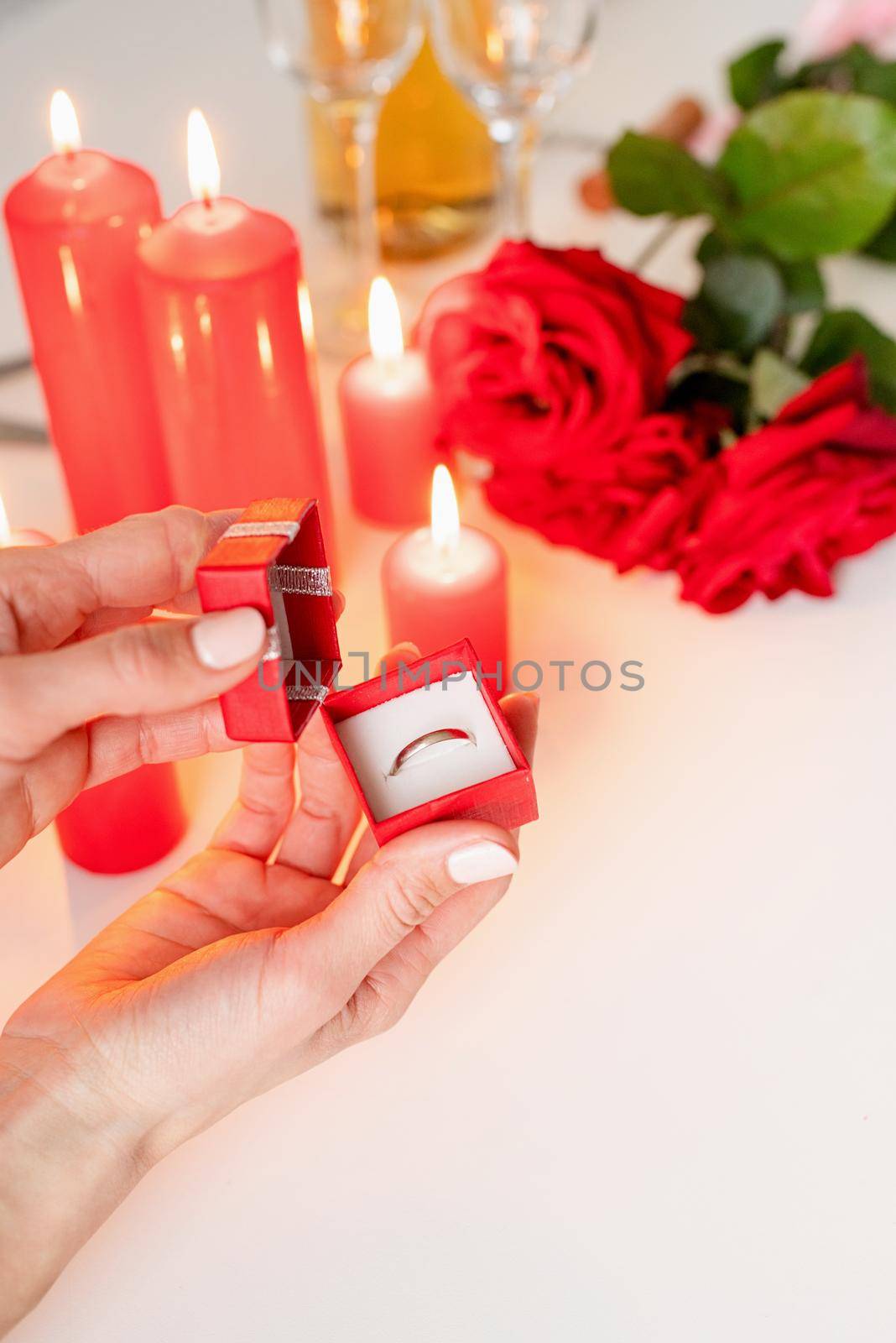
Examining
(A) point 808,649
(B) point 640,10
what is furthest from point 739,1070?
(B) point 640,10

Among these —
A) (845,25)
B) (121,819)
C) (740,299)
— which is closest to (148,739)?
(121,819)

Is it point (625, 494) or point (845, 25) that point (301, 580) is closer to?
point (625, 494)

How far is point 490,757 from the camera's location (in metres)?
0.62

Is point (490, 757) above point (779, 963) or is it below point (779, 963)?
above

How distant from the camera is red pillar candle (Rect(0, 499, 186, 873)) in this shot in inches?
26.7

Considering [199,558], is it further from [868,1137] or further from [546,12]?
[546,12]

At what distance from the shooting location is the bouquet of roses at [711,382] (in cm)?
79

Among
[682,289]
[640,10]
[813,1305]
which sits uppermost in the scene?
[640,10]

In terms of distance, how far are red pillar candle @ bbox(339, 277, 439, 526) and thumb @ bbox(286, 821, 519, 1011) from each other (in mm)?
383

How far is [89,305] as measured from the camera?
771mm

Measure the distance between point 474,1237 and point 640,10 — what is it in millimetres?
1299

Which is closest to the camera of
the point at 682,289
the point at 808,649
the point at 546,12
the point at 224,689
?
the point at 224,689

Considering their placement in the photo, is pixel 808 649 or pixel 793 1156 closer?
pixel 793 1156

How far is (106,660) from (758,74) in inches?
32.3
